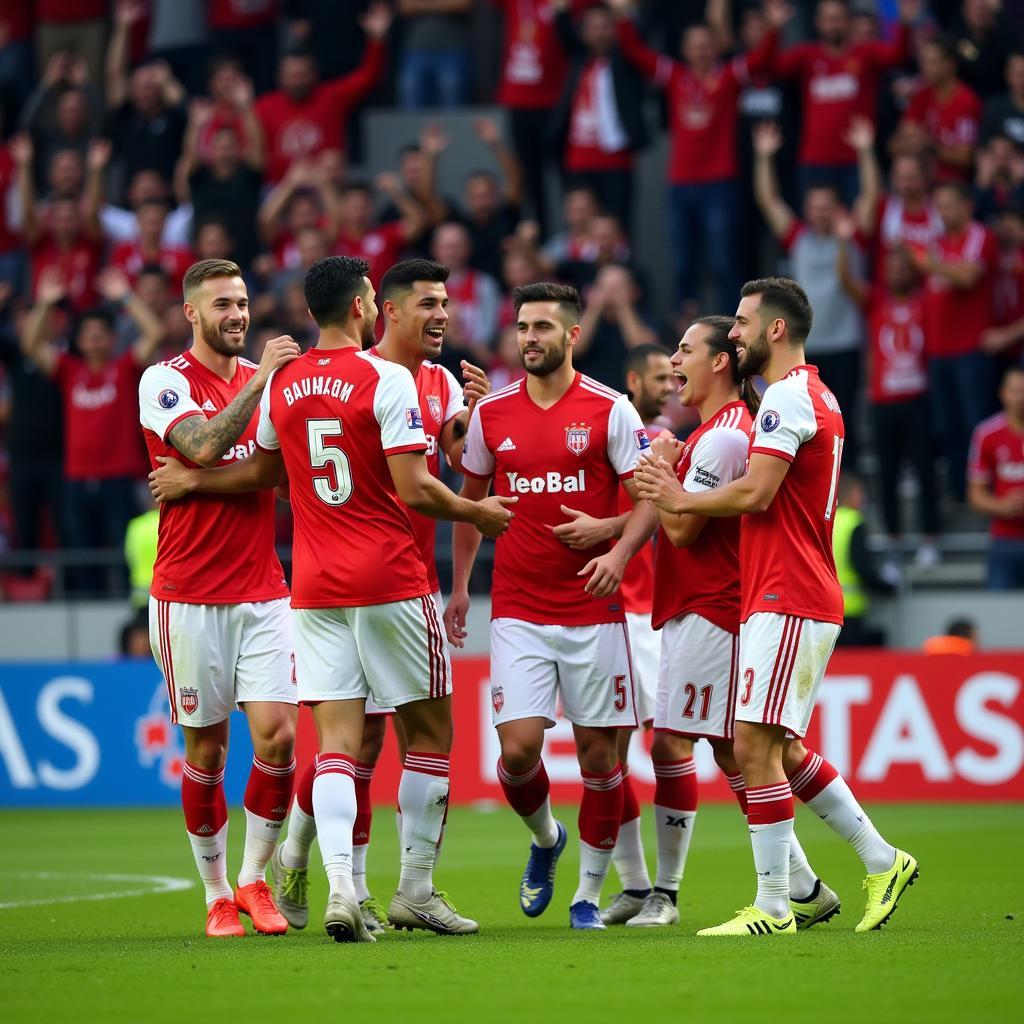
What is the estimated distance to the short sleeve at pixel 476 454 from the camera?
8.66 m

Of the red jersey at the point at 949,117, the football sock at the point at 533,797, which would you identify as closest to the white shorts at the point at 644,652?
the football sock at the point at 533,797

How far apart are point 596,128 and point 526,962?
12.9m

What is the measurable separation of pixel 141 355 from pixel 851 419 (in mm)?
6488

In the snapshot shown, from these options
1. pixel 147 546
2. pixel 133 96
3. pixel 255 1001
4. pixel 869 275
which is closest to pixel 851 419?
pixel 869 275

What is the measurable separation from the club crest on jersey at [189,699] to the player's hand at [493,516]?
144 cm

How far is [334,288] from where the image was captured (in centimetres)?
785

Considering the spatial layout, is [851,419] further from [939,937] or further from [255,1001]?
[255,1001]

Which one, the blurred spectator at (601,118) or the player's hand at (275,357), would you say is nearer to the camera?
the player's hand at (275,357)

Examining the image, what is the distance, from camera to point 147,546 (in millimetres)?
16359

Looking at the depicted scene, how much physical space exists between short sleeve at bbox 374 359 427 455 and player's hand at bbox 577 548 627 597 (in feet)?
3.53

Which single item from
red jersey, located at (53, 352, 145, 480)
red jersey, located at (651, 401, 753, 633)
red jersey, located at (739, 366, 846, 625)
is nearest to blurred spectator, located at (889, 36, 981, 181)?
red jersey, located at (53, 352, 145, 480)

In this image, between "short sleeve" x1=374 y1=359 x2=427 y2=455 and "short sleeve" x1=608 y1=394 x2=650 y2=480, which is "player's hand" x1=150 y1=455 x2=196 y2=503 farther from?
"short sleeve" x1=608 y1=394 x2=650 y2=480

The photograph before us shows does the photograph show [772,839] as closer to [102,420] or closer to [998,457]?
[998,457]

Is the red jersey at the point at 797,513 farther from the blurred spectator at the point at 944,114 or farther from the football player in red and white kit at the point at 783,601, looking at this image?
the blurred spectator at the point at 944,114
